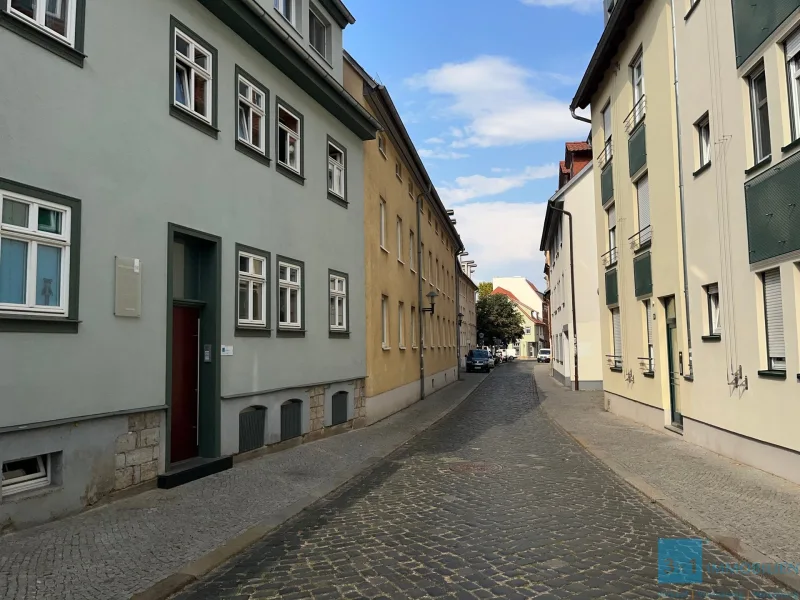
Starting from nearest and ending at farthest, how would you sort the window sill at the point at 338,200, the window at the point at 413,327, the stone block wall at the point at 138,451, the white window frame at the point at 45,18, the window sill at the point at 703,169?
the white window frame at the point at 45,18 < the stone block wall at the point at 138,451 < the window sill at the point at 703,169 < the window sill at the point at 338,200 < the window at the point at 413,327

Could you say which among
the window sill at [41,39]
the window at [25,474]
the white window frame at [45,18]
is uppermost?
the white window frame at [45,18]

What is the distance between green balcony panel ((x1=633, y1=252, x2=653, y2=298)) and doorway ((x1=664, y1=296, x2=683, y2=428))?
826 millimetres

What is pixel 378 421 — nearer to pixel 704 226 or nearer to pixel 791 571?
pixel 704 226

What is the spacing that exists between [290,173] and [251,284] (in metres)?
2.68

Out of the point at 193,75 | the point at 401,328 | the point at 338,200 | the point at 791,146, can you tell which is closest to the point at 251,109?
the point at 193,75

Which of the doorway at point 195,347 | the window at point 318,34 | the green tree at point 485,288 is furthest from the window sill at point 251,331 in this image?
the green tree at point 485,288

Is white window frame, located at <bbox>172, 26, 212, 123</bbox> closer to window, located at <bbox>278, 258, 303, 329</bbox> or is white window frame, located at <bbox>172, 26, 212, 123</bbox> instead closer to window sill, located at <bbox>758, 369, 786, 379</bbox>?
window, located at <bbox>278, 258, 303, 329</bbox>

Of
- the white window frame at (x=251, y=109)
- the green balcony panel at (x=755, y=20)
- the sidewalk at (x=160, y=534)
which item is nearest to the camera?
the sidewalk at (x=160, y=534)

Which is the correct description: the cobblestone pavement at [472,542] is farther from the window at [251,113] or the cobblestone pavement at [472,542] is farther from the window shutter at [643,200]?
the window shutter at [643,200]

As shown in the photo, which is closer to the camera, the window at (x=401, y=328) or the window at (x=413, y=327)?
the window at (x=401, y=328)

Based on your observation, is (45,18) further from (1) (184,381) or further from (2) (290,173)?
(2) (290,173)

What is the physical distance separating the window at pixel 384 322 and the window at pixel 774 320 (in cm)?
1041

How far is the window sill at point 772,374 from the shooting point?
8562 mm

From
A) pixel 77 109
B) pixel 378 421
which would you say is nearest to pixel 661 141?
pixel 378 421
